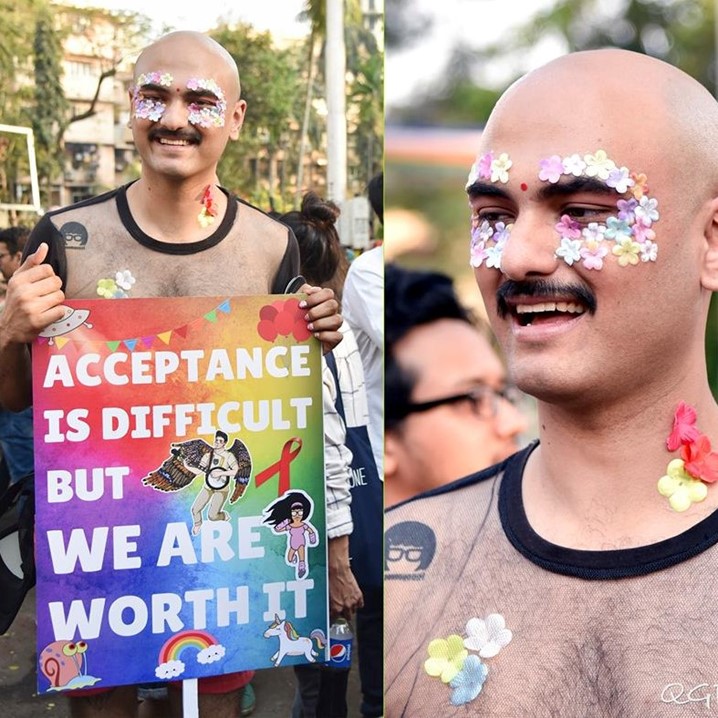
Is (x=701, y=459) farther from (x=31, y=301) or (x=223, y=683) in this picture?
(x=31, y=301)

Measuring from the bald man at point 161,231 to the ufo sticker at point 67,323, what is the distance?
2 centimetres

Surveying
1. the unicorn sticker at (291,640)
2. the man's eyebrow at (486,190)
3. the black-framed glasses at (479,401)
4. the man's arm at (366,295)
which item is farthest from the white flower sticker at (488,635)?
the man's eyebrow at (486,190)

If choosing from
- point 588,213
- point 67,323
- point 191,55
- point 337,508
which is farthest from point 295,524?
point 191,55

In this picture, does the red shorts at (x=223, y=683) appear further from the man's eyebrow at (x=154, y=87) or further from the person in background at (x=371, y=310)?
the man's eyebrow at (x=154, y=87)

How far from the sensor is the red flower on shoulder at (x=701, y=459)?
244 centimetres

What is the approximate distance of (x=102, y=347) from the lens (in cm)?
250

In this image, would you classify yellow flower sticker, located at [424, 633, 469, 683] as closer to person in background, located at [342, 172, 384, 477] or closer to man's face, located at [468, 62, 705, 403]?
person in background, located at [342, 172, 384, 477]

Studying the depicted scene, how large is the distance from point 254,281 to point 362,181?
0.42 meters

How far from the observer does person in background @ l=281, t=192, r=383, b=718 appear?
266 centimetres

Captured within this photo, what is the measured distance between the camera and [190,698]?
2625 mm

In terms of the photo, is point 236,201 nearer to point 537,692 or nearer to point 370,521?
point 370,521

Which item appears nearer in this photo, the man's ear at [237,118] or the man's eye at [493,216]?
the man's eye at [493,216]

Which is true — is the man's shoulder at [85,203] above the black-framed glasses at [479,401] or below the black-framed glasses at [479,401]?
above

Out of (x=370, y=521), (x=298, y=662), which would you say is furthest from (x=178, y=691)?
(x=370, y=521)
